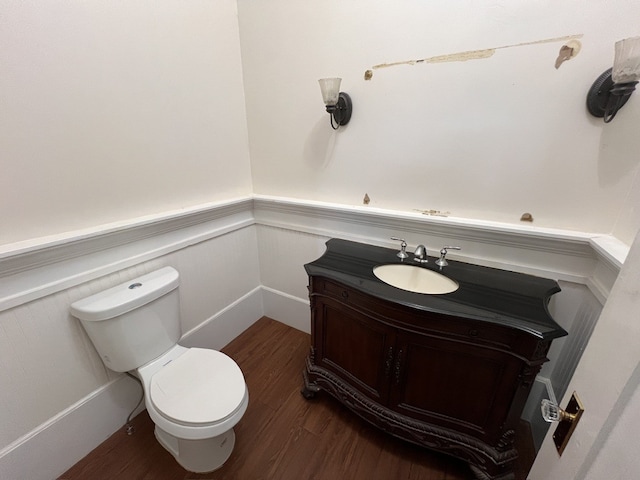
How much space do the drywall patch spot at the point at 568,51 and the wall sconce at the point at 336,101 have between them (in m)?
0.82

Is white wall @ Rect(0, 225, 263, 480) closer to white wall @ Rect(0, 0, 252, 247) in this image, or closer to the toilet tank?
the toilet tank

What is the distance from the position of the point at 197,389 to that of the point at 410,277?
104 centimetres

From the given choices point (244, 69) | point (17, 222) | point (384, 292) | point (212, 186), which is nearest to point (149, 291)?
point (17, 222)

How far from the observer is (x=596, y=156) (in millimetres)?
989

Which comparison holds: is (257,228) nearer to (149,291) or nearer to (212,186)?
(212,186)

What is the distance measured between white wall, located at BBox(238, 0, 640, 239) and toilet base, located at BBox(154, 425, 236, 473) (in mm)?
1312

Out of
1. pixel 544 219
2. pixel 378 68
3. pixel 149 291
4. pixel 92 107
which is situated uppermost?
pixel 378 68

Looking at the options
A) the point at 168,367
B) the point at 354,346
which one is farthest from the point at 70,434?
the point at 354,346

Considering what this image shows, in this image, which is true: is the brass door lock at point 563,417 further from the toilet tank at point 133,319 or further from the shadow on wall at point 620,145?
the toilet tank at point 133,319

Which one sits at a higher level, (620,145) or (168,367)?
(620,145)

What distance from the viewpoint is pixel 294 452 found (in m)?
1.22

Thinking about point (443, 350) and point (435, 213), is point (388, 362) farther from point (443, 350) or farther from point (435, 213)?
point (435, 213)

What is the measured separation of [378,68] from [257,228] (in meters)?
1.22

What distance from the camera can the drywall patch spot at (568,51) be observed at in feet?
3.06
